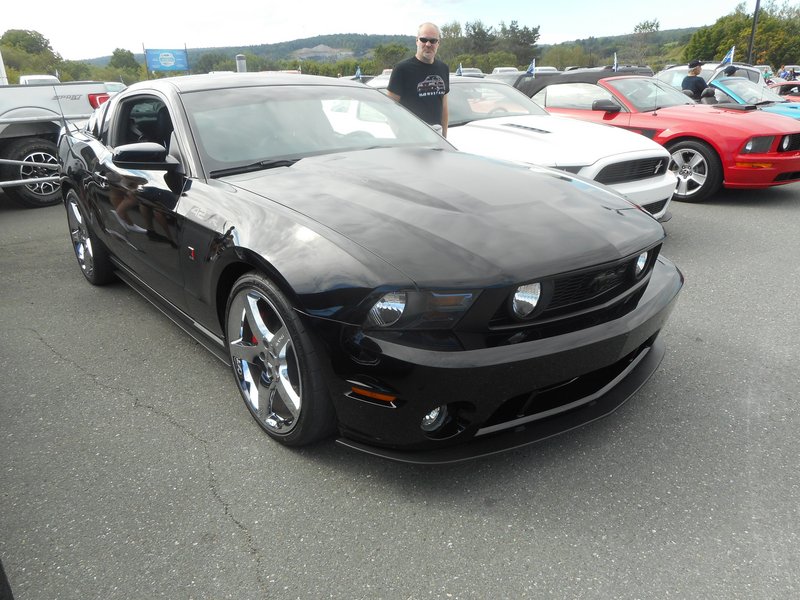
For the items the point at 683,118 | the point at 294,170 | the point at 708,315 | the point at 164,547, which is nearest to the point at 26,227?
the point at 294,170

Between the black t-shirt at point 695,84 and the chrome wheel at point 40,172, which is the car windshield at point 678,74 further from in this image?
the chrome wheel at point 40,172

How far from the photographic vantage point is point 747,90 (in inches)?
371

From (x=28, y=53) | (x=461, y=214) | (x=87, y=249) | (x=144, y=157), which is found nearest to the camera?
(x=461, y=214)

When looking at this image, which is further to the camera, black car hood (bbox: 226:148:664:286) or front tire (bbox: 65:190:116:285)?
front tire (bbox: 65:190:116:285)

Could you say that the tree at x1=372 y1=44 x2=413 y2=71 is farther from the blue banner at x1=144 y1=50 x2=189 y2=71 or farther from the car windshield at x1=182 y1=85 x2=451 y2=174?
the car windshield at x1=182 y1=85 x2=451 y2=174

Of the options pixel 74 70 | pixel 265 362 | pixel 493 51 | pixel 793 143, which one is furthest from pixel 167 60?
pixel 493 51

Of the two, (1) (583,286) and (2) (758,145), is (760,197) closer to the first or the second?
(2) (758,145)

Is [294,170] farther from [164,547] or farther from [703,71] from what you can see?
[703,71]

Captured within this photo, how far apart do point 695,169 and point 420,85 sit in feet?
11.1

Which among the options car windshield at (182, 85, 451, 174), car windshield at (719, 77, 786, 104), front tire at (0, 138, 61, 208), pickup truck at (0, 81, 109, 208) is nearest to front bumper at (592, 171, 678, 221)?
car windshield at (182, 85, 451, 174)

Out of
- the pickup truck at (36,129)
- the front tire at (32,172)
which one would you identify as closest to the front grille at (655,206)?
the pickup truck at (36,129)

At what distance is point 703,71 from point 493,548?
10.8m

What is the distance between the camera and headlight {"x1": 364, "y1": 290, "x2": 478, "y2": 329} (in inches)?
72.9

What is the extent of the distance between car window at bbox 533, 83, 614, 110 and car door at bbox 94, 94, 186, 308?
17.5 feet
